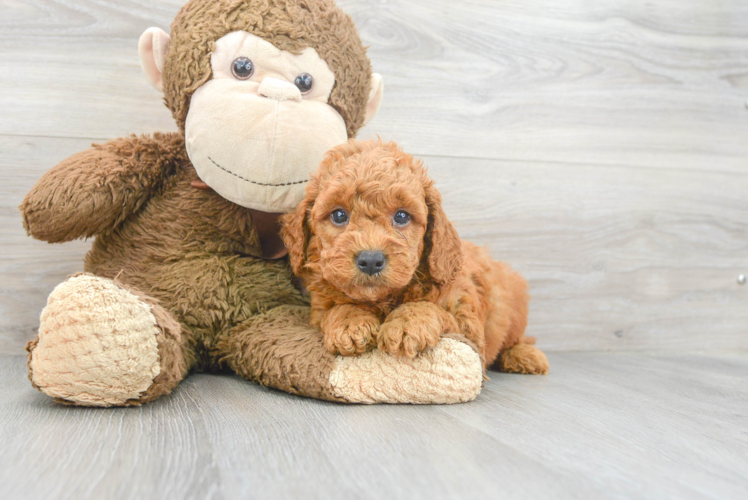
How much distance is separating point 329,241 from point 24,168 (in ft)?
3.16

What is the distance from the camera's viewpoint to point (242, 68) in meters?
1.23

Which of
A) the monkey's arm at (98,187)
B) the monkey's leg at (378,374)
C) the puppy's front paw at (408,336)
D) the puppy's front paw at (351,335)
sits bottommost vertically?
the monkey's leg at (378,374)

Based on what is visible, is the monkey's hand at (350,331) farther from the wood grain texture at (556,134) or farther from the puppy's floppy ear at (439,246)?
the wood grain texture at (556,134)

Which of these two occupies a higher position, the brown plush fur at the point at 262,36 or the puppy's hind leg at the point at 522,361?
the brown plush fur at the point at 262,36

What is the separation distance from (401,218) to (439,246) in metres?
0.10

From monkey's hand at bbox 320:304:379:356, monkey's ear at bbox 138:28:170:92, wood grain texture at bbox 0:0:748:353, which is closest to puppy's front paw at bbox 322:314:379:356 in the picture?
monkey's hand at bbox 320:304:379:356

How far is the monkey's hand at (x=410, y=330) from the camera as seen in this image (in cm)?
104

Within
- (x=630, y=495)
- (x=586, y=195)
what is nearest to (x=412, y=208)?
(x=630, y=495)

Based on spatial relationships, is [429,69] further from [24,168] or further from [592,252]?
[24,168]

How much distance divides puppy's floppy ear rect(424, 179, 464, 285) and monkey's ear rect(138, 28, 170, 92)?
655 millimetres

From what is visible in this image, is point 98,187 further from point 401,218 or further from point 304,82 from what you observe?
point 401,218

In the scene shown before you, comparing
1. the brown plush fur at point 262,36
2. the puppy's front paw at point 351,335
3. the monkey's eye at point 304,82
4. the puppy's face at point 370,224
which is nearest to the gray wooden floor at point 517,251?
the puppy's front paw at point 351,335

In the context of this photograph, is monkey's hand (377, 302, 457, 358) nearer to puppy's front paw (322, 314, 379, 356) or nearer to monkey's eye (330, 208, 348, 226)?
puppy's front paw (322, 314, 379, 356)

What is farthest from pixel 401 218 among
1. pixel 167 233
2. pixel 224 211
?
pixel 167 233
